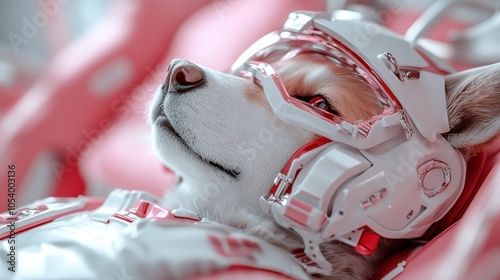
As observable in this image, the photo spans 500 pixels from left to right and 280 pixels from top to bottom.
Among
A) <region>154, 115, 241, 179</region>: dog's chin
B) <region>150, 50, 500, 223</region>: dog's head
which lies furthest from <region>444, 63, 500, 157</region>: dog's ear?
<region>154, 115, 241, 179</region>: dog's chin

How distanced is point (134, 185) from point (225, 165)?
1.95 feet

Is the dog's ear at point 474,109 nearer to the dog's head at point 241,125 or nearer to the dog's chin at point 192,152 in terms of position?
the dog's head at point 241,125

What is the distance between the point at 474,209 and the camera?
0.74 metres

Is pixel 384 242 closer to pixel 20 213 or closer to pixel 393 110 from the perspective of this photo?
pixel 393 110

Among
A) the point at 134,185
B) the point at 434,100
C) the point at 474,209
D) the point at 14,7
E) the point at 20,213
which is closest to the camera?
the point at 474,209

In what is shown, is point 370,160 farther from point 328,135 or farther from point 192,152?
point 192,152

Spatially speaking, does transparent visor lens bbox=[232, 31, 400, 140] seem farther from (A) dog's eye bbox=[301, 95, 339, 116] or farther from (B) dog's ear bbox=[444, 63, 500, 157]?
(B) dog's ear bbox=[444, 63, 500, 157]

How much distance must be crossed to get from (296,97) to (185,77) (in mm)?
184

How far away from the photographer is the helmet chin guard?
768mm

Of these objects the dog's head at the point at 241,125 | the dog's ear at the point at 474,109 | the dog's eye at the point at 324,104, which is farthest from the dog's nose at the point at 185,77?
the dog's ear at the point at 474,109

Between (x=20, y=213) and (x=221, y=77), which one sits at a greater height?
(x=221, y=77)

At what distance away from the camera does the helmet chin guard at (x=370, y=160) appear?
2.52 ft

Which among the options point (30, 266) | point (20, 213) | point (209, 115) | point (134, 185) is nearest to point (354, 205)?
point (209, 115)

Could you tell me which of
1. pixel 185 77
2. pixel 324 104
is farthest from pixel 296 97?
pixel 185 77
